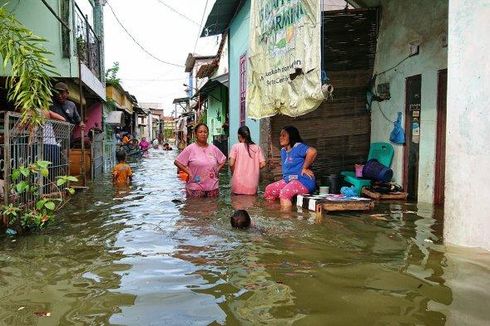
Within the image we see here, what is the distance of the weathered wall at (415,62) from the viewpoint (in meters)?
7.65

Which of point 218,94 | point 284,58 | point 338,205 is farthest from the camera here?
point 218,94

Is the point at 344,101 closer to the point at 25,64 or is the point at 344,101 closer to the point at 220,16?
the point at 25,64

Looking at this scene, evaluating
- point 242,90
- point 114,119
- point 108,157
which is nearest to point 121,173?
point 242,90

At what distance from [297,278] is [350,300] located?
0.57 meters

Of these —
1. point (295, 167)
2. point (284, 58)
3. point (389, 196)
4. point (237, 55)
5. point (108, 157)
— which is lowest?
point (389, 196)

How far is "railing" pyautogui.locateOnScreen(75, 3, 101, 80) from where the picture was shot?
1192 cm

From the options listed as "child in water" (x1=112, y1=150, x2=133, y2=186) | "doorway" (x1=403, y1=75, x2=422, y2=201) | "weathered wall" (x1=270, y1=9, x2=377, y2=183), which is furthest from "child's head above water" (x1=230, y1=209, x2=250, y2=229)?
"child in water" (x1=112, y1=150, x2=133, y2=186)

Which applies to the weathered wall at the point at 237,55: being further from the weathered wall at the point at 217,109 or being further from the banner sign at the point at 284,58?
the weathered wall at the point at 217,109

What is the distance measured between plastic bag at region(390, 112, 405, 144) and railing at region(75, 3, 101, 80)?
24.2ft

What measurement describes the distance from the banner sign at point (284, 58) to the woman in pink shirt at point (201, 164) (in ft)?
5.14

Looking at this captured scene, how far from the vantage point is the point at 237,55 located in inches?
609

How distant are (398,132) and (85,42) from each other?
8.81 metres

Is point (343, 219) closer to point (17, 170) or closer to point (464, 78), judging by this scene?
point (464, 78)

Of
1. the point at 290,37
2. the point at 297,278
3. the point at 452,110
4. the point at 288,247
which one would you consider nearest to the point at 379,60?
the point at 290,37
